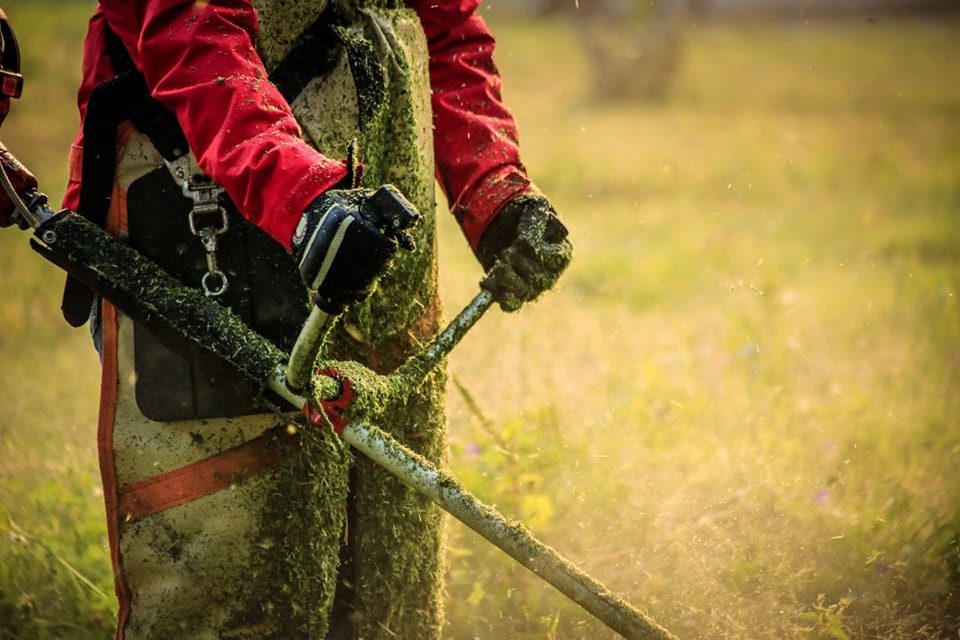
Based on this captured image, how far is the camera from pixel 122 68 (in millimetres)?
1776

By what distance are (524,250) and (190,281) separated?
0.73 meters

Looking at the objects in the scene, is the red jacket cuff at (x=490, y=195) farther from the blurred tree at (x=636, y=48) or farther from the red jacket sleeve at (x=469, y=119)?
the blurred tree at (x=636, y=48)

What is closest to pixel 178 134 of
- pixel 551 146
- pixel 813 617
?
pixel 813 617

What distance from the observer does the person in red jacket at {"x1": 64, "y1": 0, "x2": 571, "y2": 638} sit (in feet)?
5.07

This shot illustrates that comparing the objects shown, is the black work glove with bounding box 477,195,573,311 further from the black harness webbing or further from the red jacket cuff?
the black harness webbing

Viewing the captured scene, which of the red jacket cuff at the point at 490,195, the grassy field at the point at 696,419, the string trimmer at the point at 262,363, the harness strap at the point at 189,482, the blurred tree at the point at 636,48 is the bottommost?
the blurred tree at the point at 636,48

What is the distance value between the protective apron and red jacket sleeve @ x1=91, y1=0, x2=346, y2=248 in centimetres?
21

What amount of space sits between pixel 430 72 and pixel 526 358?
2.23 meters

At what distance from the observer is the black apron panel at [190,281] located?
68.7 inches

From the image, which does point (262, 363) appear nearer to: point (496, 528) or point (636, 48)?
point (496, 528)

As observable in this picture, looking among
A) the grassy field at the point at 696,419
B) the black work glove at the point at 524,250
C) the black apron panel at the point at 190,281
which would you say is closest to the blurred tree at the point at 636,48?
the grassy field at the point at 696,419

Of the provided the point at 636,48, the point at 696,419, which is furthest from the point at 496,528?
the point at 636,48

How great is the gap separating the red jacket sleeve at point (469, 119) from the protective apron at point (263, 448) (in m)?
0.12

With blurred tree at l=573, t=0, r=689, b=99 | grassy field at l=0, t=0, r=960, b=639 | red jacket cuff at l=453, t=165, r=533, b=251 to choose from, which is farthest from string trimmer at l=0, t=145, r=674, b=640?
blurred tree at l=573, t=0, r=689, b=99
